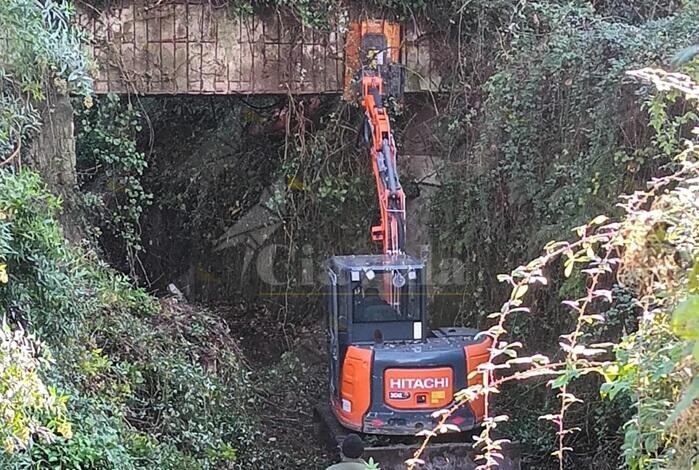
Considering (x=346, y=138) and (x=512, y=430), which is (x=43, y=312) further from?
(x=346, y=138)

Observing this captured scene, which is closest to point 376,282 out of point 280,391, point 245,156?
point 280,391

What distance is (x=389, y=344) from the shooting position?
5.17 m

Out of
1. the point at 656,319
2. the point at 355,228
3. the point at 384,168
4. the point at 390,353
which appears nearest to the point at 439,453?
the point at 390,353

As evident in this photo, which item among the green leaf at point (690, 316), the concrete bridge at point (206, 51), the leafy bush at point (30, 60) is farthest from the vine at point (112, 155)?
the green leaf at point (690, 316)

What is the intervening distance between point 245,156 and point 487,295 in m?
3.14

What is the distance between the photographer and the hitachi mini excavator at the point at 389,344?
496 centimetres

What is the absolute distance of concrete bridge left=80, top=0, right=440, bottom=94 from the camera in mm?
6074

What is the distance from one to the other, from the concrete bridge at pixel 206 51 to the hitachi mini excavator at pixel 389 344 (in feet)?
3.56

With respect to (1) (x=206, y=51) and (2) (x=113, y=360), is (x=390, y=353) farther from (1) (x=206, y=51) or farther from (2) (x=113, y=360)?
(1) (x=206, y=51)

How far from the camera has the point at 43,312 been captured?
3.61 metres

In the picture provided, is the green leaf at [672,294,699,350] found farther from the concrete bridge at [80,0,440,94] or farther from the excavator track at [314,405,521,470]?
the concrete bridge at [80,0,440,94]

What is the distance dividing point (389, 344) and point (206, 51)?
106 inches

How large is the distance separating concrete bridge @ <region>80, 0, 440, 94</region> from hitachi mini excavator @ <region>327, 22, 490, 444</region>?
1084 millimetres

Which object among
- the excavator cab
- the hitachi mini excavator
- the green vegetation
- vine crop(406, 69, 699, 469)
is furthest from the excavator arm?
vine crop(406, 69, 699, 469)
